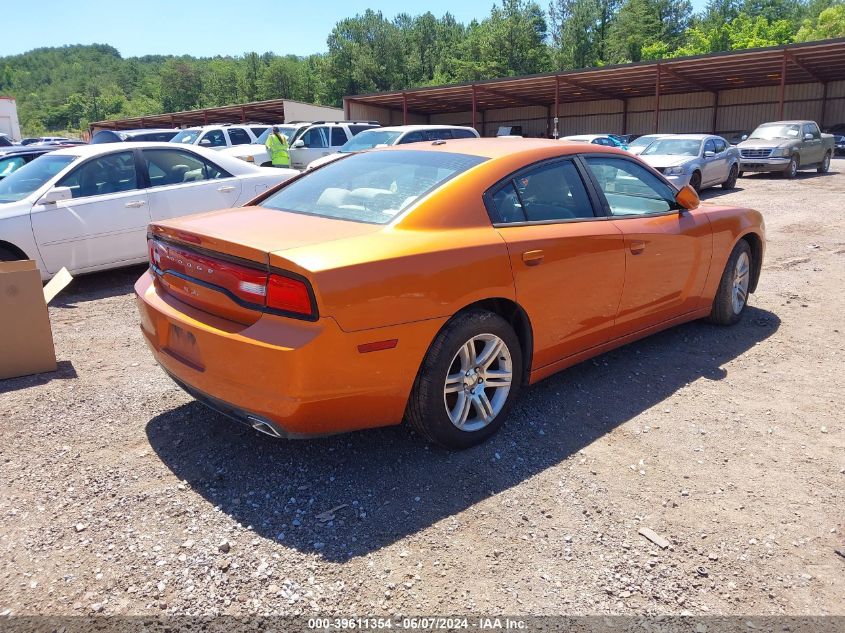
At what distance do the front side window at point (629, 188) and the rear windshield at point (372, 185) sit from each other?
3.44 feet

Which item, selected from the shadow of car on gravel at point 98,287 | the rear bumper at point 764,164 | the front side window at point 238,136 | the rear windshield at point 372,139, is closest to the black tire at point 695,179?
the rear bumper at point 764,164

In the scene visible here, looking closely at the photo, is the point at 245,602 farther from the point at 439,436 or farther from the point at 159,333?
the point at 159,333

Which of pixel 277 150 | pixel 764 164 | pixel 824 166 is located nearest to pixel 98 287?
pixel 277 150

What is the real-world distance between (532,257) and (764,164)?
18194mm

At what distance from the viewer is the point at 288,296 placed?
2816mm

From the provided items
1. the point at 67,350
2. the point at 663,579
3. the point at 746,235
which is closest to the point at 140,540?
the point at 663,579

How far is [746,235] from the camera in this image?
5484 mm

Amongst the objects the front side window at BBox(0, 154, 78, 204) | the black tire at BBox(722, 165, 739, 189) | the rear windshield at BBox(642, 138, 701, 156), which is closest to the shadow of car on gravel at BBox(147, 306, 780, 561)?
the front side window at BBox(0, 154, 78, 204)

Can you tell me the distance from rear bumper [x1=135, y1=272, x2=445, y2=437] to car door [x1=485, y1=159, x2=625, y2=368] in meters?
0.74

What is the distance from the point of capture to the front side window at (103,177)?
6969 mm

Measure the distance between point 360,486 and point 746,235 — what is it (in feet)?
13.4

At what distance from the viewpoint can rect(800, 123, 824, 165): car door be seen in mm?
19422

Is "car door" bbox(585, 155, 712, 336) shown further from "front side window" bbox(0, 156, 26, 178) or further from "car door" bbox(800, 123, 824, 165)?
"car door" bbox(800, 123, 824, 165)

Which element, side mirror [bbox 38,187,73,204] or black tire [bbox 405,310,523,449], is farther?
side mirror [bbox 38,187,73,204]
